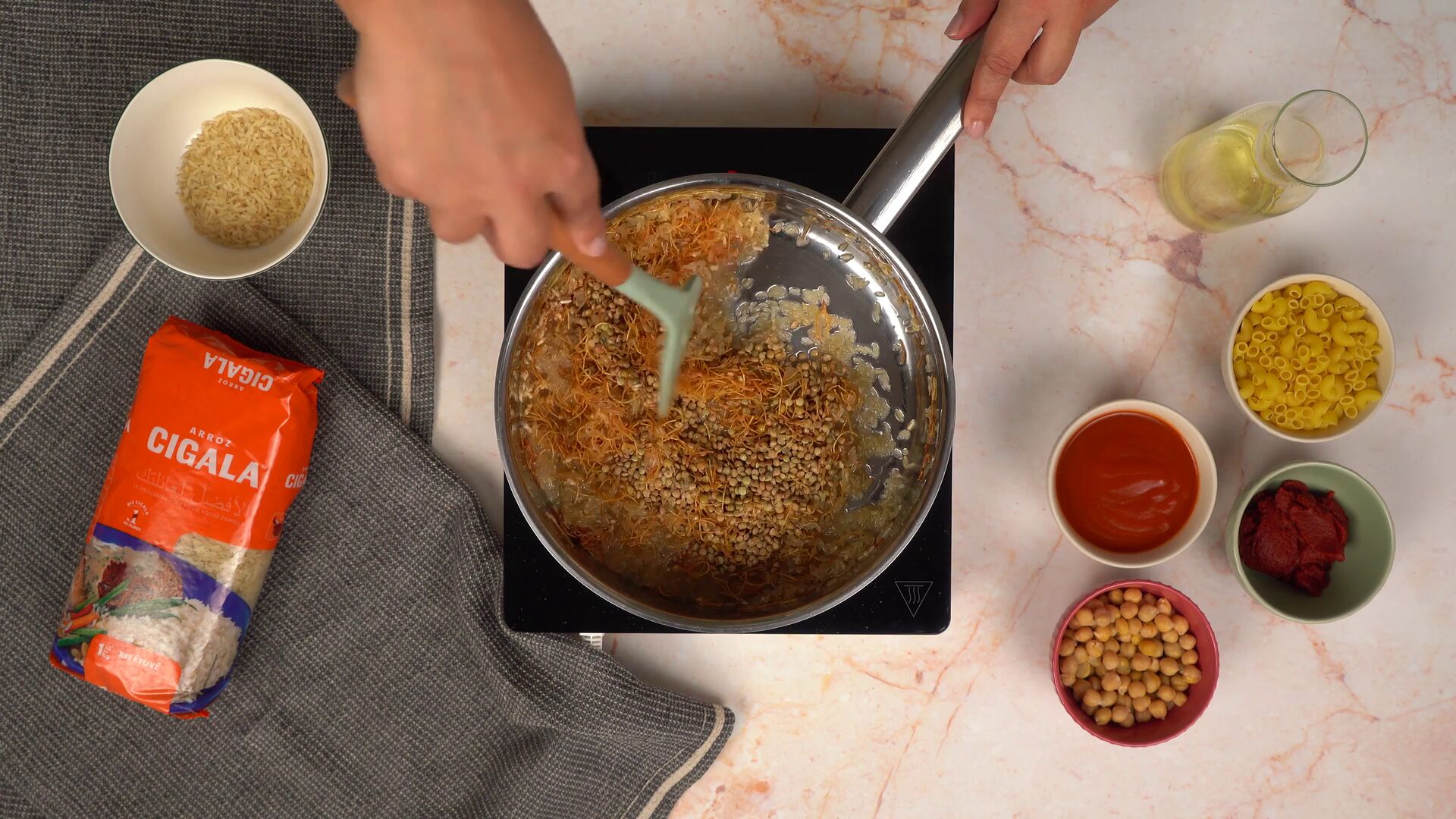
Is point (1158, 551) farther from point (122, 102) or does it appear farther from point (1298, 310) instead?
point (122, 102)

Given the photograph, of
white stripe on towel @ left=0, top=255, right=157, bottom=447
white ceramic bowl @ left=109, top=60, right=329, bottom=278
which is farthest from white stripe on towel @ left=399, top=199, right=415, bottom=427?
white stripe on towel @ left=0, top=255, right=157, bottom=447

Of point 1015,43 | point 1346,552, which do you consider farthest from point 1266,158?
point 1346,552

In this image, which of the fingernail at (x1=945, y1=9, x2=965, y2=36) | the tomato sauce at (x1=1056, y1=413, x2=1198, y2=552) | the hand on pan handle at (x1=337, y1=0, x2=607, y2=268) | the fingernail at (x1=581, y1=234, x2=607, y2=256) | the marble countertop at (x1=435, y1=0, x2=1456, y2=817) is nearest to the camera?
the hand on pan handle at (x1=337, y1=0, x2=607, y2=268)

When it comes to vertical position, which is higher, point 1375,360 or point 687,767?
point 1375,360

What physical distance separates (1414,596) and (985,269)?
78 centimetres

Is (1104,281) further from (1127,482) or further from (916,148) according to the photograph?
(916,148)

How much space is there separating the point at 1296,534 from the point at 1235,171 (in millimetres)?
485

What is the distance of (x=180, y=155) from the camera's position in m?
1.23

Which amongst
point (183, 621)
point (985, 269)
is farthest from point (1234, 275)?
point (183, 621)

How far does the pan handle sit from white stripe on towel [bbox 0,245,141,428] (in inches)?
39.2

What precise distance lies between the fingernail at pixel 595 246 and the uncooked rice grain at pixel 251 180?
0.66 meters

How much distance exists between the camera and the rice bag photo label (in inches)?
45.0

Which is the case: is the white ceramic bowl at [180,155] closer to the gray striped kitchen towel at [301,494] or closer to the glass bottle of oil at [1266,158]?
the gray striped kitchen towel at [301,494]

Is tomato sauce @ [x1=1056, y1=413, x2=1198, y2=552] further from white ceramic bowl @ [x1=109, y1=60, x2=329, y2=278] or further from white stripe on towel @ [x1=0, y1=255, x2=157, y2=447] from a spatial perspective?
white stripe on towel @ [x1=0, y1=255, x2=157, y2=447]
